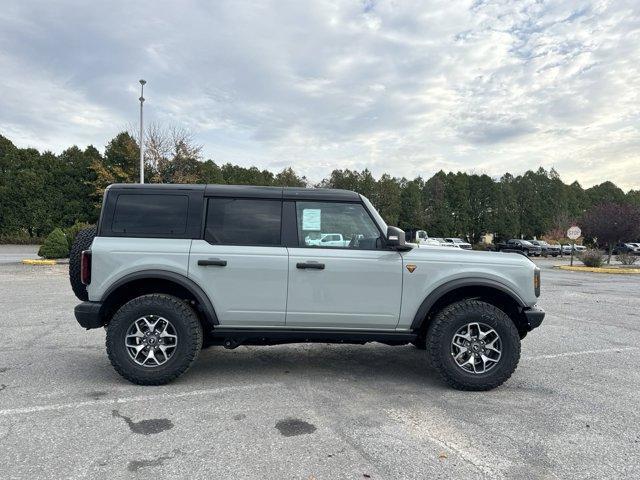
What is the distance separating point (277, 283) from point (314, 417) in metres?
1.26

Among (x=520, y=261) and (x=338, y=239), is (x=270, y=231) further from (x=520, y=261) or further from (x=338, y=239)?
(x=520, y=261)

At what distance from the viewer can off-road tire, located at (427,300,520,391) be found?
421 cm

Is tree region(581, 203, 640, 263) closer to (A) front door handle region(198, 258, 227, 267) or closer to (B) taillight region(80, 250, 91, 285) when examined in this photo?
(A) front door handle region(198, 258, 227, 267)

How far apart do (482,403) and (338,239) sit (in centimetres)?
198

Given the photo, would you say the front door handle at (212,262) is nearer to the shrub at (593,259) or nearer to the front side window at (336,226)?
the front side window at (336,226)

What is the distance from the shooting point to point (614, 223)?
1025 inches

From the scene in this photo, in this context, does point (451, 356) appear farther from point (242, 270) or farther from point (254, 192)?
point (254, 192)

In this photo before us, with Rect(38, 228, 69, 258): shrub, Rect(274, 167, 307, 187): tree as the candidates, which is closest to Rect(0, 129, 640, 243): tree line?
Rect(274, 167, 307, 187): tree

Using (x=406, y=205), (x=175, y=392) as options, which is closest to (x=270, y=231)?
(x=175, y=392)

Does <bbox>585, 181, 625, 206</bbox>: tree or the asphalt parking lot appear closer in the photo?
the asphalt parking lot

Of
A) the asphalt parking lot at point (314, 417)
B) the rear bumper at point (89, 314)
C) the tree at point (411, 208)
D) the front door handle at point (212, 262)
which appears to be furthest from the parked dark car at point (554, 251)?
the rear bumper at point (89, 314)

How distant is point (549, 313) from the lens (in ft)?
29.8

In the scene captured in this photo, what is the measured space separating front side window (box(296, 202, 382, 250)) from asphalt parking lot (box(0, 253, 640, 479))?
1.41 meters

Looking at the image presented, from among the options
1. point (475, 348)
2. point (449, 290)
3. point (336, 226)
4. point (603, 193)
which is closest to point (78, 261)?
point (336, 226)
